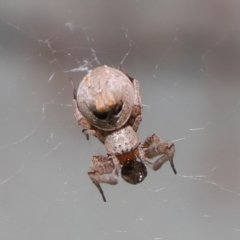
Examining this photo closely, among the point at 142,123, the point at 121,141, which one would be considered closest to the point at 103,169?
the point at 121,141

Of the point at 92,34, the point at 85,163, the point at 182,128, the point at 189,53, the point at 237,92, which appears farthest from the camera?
the point at 92,34

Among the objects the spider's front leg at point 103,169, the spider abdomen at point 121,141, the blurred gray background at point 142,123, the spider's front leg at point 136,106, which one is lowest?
the blurred gray background at point 142,123

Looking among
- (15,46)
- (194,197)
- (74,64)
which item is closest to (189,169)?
(194,197)

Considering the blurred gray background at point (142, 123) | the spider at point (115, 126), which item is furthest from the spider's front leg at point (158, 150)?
the blurred gray background at point (142, 123)

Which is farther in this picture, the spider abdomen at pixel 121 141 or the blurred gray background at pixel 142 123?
the blurred gray background at pixel 142 123

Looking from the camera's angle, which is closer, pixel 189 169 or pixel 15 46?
pixel 189 169

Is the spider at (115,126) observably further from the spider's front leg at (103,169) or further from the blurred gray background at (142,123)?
the blurred gray background at (142,123)

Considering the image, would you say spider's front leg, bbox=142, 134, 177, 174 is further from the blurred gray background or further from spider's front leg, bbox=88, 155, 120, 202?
the blurred gray background

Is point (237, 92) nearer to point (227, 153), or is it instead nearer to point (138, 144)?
point (227, 153)
